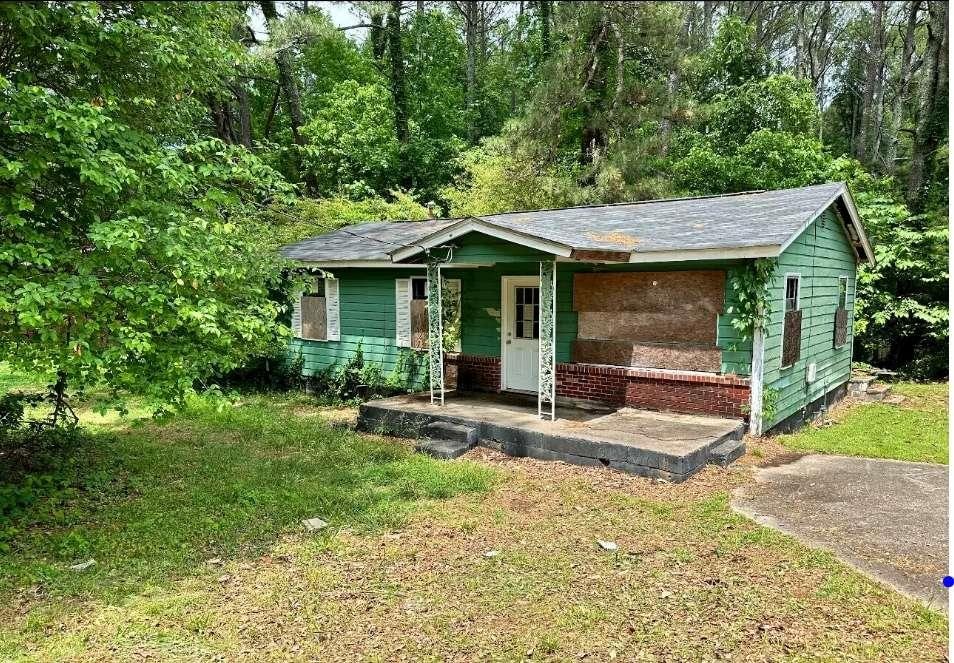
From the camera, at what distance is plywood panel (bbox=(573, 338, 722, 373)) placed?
816cm

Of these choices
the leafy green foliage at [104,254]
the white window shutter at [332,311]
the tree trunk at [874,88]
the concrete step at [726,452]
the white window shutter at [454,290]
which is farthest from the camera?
the tree trunk at [874,88]

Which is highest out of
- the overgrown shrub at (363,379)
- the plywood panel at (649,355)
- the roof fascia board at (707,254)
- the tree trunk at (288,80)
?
the tree trunk at (288,80)

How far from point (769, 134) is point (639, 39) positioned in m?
4.40

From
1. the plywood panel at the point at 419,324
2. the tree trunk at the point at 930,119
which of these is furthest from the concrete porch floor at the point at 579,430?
the tree trunk at the point at 930,119

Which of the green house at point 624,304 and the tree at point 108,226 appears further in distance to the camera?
the green house at point 624,304

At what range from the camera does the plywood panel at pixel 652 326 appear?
8117mm

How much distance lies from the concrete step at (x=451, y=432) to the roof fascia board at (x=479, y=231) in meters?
2.50

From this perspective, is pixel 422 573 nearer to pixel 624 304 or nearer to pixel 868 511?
pixel 868 511

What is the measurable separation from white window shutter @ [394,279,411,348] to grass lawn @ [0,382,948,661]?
13.2 feet

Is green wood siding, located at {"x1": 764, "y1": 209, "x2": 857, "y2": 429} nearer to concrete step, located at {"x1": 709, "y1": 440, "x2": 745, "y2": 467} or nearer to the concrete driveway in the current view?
concrete step, located at {"x1": 709, "y1": 440, "x2": 745, "y2": 467}

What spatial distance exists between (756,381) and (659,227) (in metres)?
2.60

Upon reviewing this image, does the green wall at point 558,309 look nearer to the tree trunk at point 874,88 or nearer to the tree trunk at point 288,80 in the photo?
the tree trunk at point 288,80

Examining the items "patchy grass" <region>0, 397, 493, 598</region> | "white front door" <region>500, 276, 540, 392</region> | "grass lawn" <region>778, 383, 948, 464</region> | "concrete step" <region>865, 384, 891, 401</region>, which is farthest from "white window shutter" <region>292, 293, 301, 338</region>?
"concrete step" <region>865, 384, 891, 401</region>

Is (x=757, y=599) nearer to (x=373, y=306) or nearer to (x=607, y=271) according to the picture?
(x=607, y=271)
